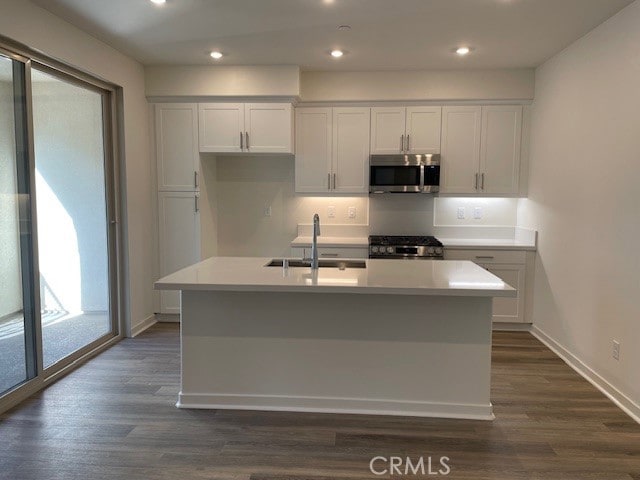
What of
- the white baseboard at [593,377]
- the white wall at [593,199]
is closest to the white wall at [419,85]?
the white wall at [593,199]

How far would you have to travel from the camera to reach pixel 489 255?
4555 mm

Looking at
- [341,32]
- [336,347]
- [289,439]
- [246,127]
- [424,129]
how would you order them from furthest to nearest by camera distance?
[424,129], [246,127], [341,32], [336,347], [289,439]

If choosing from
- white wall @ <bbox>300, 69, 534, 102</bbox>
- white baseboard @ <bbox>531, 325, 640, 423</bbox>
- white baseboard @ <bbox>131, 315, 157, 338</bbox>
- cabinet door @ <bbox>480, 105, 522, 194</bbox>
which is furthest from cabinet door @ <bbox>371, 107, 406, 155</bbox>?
white baseboard @ <bbox>131, 315, 157, 338</bbox>

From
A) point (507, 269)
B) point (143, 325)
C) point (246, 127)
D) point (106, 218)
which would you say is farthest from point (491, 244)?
point (106, 218)

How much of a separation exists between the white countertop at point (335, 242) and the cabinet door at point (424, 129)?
3.58 feet

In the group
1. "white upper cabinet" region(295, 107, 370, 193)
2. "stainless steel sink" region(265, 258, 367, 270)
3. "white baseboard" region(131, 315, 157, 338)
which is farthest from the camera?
"white upper cabinet" region(295, 107, 370, 193)

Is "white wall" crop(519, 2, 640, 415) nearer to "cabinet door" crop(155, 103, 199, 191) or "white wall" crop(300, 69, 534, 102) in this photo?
"white wall" crop(300, 69, 534, 102)

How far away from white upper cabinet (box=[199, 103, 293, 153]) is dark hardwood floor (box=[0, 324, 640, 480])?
2.44 m

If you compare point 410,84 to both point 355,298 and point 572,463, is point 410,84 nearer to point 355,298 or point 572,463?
point 355,298

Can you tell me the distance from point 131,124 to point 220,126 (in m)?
0.84

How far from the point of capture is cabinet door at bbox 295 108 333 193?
484 cm

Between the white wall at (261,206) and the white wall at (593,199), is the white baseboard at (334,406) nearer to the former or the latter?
the white wall at (593,199)

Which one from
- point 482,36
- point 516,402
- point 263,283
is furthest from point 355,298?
point 482,36

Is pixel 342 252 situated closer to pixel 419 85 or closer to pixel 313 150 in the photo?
pixel 313 150
